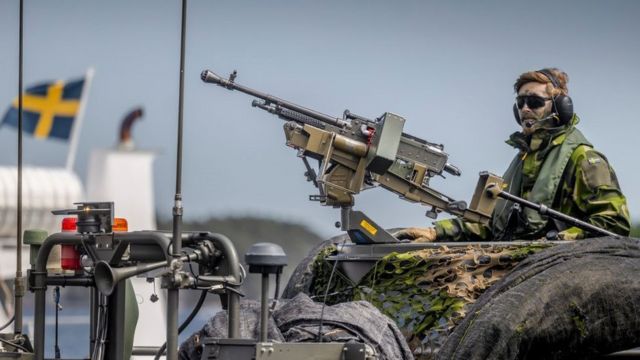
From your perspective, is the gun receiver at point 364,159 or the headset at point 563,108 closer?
the gun receiver at point 364,159

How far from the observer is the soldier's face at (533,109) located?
9.90m

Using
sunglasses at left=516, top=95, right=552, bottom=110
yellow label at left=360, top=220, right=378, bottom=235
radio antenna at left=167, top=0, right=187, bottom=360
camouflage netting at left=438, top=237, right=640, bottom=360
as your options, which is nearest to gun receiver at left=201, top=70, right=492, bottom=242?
yellow label at left=360, top=220, right=378, bottom=235

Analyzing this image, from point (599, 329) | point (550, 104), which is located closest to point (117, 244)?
point (599, 329)

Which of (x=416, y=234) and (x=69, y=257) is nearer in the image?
(x=69, y=257)

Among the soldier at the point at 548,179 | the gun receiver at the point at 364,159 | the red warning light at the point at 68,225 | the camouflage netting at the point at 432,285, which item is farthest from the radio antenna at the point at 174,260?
the soldier at the point at 548,179

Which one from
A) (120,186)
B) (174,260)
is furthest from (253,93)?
(120,186)

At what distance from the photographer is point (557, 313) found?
7887 millimetres

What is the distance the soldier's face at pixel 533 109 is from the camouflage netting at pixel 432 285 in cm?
144

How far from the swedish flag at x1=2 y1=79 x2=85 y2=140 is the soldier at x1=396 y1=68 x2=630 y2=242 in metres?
51.9

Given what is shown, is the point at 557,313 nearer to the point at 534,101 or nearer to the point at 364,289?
the point at 364,289

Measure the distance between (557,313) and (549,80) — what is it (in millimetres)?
2458

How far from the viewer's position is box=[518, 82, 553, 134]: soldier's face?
990 cm

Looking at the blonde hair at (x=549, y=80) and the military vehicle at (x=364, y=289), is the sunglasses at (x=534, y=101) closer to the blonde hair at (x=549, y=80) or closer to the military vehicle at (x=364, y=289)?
the blonde hair at (x=549, y=80)

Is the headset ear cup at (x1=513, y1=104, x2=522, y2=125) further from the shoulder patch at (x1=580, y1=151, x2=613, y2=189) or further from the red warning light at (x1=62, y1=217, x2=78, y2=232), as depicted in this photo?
the red warning light at (x1=62, y1=217, x2=78, y2=232)
